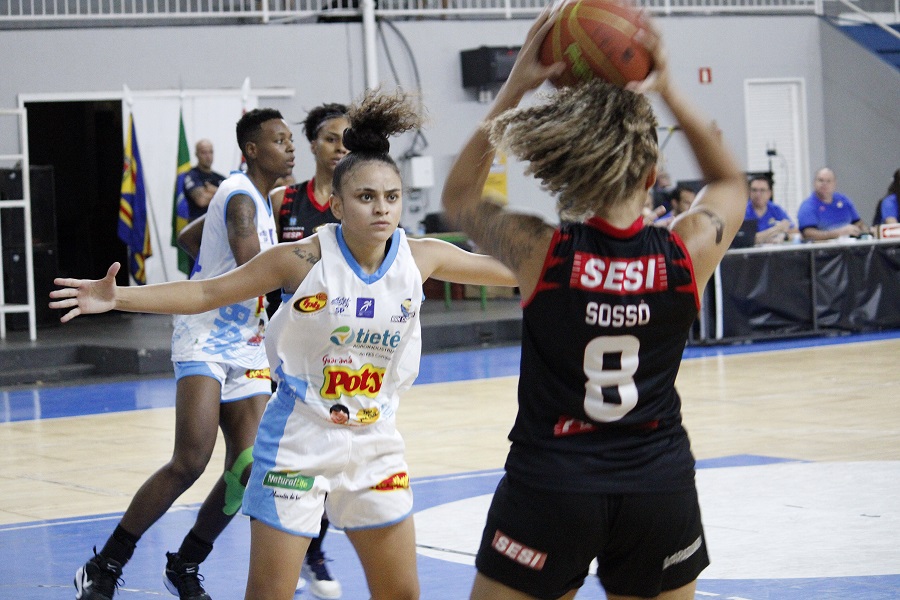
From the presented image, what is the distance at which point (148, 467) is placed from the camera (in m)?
8.16

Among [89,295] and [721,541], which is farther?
[721,541]

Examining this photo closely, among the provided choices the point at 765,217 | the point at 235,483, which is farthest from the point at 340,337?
the point at 765,217

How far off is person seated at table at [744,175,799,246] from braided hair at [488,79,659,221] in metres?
11.2

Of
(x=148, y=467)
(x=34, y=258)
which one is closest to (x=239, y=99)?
(x=34, y=258)

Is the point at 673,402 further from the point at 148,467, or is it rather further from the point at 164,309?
the point at 148,467

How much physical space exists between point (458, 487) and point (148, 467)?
218cm

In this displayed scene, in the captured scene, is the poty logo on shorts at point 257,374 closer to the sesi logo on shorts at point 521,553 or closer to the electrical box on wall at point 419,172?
the sesi logo on shorts at point 521,553

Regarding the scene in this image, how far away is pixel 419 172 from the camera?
59.2 feet

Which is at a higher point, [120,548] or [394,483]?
[394,483]

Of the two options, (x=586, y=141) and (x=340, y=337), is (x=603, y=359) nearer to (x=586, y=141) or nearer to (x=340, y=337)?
(x=586, y=141)

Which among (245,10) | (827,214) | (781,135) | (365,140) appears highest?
(245,10)

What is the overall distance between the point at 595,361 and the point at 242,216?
2.65 m

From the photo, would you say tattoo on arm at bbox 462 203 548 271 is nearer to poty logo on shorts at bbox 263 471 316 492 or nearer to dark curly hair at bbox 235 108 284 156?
poty logo on shorts at bbox 263 471 316 492

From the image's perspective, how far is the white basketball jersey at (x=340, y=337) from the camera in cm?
388
